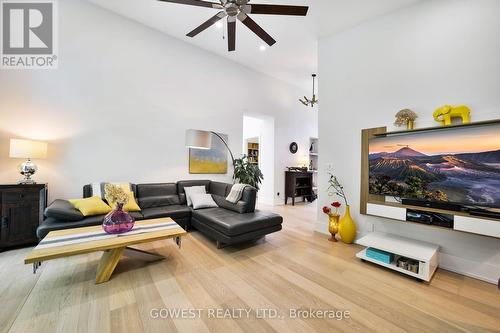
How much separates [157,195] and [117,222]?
1.48 meters

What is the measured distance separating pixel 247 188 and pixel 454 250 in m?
2.73

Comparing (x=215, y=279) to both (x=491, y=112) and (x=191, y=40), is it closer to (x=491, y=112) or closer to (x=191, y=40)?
(x=491, y=112)

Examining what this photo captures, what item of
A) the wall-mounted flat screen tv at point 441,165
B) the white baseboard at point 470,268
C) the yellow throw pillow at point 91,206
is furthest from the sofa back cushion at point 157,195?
the white baseboard at point 470,268

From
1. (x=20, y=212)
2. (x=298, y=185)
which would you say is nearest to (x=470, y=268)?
(x=298, y=185)

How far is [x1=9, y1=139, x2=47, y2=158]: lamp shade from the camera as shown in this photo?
2.50m

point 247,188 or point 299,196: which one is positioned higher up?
point 247,188

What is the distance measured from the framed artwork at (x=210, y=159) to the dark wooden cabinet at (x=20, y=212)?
235cm

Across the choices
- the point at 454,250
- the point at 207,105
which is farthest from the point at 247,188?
the point at 454,250

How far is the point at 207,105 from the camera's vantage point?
15.0ft

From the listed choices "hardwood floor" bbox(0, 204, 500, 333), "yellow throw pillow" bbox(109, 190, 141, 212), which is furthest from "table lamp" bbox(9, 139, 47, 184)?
"yellow throw pillow" bbox(109, 190, 141, 212)

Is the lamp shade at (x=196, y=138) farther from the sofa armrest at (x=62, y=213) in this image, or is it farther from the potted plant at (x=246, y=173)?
the sofa armrest at (x=62, y=213)

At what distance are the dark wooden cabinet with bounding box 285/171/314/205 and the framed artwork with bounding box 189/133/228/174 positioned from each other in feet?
7.24

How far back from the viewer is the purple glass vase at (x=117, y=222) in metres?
2.13

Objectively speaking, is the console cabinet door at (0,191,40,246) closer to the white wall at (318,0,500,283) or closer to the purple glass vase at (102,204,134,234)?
the purple glass vase at (102,204,134,234)
